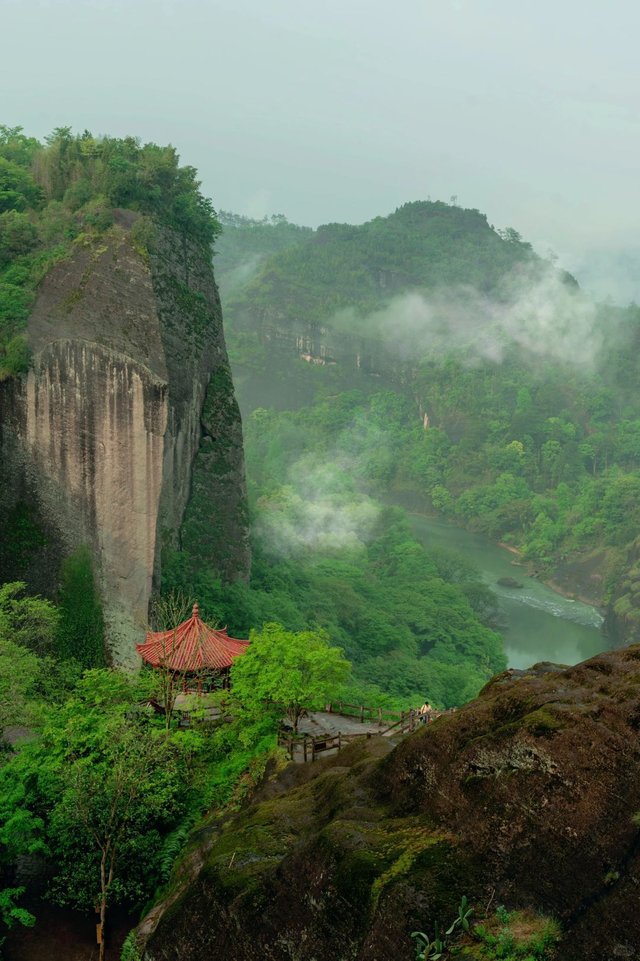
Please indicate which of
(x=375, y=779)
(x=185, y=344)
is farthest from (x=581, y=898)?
(x=185, y=344)

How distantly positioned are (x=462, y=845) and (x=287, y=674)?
856 cm

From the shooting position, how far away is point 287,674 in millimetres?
19891

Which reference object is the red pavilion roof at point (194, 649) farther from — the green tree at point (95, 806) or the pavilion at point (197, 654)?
the green tree at point (95, 806)

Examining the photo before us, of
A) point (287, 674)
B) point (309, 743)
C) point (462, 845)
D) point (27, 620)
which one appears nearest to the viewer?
point (462, 845)

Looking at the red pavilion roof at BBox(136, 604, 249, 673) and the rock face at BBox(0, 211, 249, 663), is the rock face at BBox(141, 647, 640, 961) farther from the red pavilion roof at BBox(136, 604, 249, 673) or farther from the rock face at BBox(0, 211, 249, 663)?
the rock face at BBox(0, 211, 249, 663)

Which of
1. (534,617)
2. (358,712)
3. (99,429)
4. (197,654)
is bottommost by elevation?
(534,617)

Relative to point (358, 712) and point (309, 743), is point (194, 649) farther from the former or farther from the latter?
point (309, 743)

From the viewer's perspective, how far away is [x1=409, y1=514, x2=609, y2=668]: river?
6719cm

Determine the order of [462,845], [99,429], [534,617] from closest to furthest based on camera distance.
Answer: [462,845]
[99,429]
[534,617]

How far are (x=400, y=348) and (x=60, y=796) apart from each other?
132803 mm

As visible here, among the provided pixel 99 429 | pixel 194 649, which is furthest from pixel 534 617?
pixel 194 649

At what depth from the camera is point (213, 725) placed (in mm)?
22016

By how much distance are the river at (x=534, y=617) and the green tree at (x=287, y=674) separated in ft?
145

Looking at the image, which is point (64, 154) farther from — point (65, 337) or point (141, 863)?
point (141, 863)
